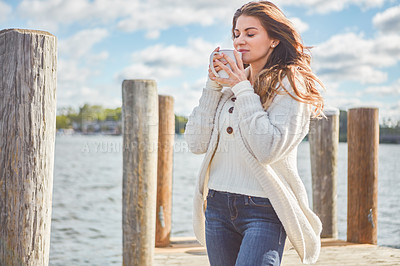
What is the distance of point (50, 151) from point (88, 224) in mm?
9431

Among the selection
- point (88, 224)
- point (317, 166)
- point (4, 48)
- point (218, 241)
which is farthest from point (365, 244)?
point (88, 224)

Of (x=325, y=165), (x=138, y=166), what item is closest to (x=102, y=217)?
(x=325, y=165)

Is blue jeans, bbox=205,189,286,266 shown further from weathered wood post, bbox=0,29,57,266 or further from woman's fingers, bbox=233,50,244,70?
weathered wood post, bbox=0,29,57,266

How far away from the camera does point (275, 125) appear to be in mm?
2312

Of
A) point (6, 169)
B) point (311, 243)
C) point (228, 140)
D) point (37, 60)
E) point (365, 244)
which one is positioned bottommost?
point (365, 244)

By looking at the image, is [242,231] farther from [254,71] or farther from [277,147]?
[254,71]

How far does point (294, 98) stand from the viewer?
2305 millimetres

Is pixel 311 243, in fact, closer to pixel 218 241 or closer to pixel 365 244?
pixel 218 241

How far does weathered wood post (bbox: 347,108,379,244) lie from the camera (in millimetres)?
5383

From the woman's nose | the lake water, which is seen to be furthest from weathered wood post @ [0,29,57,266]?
the lake water

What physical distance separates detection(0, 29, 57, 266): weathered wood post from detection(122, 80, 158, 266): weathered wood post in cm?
140

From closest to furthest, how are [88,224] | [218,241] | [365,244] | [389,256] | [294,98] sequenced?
[294,98] < [218,241] < [389,256] < [365,244] < [88,224]

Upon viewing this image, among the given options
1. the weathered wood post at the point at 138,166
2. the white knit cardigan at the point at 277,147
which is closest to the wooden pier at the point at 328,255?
the weathered wood post at the point at 138,166

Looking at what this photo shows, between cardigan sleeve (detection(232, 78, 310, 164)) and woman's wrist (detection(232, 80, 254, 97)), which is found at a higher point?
woman's wrist (detection(232, 80, 254, 97))
